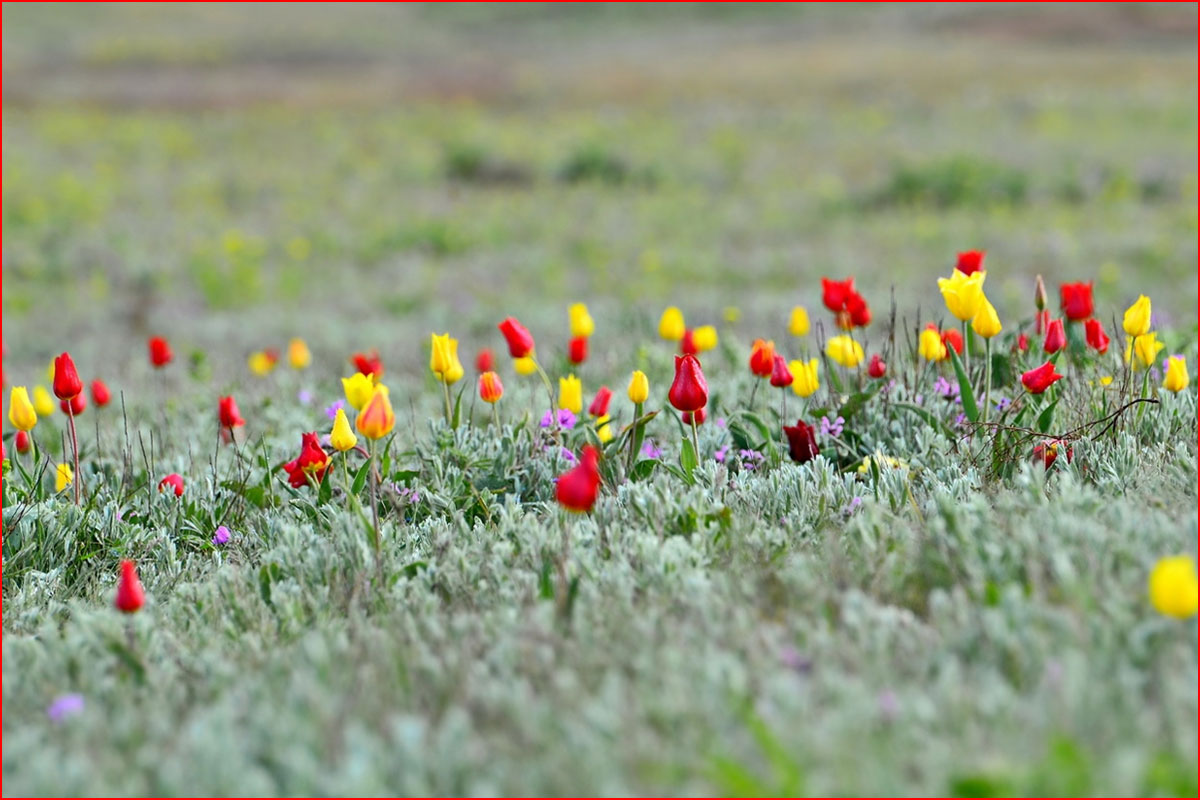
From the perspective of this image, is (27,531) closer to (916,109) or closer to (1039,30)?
(916,109)

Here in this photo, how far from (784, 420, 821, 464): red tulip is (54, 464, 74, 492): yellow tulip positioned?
7.82 ft

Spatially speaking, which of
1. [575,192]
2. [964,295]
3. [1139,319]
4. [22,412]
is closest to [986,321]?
[964,295]

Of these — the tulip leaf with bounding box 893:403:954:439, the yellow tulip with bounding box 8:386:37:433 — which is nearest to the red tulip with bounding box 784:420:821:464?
the tulip leaf with bounding box 893:403:954:439

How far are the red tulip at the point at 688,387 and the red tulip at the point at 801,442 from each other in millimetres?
634

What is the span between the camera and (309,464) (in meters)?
3.13

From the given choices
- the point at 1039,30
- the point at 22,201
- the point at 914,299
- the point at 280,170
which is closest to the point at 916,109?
the point at 280,170

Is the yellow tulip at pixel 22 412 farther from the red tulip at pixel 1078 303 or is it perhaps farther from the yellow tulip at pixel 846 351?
the red tulip at pixel 1078 303

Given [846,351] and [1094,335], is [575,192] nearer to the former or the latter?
[846,351]

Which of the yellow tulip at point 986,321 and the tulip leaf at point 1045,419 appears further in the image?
the tulip leaf at point 1045,419

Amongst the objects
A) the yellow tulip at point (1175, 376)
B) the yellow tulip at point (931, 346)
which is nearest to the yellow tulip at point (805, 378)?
the yellow tulip at point (931, 346)

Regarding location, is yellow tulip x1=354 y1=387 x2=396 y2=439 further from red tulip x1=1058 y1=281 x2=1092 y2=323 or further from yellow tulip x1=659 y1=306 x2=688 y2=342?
red tulip x1=1058 y1=281 x2=1092 y2=323

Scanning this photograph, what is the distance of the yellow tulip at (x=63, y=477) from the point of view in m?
3.62

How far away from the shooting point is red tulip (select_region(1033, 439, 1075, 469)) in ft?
9.96

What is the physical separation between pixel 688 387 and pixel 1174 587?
4.54ft
